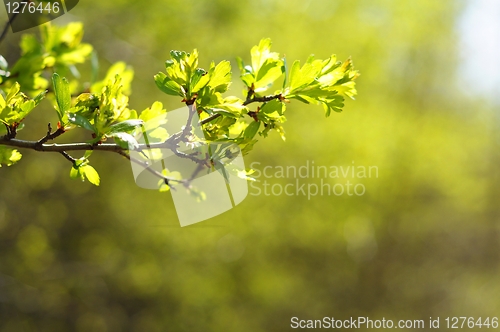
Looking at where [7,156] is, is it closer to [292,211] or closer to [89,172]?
[89,172]

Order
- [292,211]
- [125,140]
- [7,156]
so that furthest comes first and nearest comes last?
[292,211], [7,156], [125,140]

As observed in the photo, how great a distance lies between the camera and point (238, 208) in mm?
3061

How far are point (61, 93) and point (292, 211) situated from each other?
2673mm

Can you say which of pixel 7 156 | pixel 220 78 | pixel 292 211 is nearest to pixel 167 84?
Answer: pixel 220 78

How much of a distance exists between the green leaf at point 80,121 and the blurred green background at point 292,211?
2027mm

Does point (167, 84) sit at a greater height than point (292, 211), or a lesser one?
greater

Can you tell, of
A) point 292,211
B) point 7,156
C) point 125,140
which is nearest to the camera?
point 125,140

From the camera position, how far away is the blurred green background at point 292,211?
2604mm

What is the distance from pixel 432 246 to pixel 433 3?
1939 millimetres

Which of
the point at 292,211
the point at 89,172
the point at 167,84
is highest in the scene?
the point at 167,84

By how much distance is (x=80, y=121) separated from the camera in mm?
512

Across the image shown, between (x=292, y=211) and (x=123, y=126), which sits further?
(x=292, y=211)

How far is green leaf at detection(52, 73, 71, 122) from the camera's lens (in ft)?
1.71

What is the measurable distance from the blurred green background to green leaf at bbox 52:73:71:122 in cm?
200
